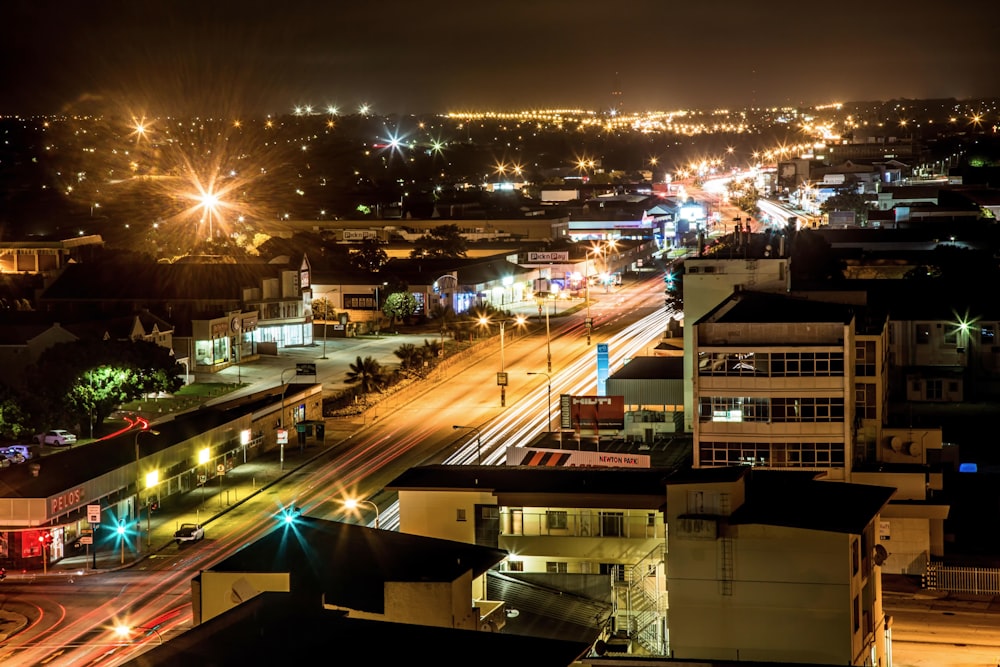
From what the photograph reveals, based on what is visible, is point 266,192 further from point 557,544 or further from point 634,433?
point 557,544

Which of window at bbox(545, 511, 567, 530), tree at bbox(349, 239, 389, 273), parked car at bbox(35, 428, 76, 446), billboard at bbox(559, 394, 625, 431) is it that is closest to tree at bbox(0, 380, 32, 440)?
parked car at bbox(35, 428, 76, 446)

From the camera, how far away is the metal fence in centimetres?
2506

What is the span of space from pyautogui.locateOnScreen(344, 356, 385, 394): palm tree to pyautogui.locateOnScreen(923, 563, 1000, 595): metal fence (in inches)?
867

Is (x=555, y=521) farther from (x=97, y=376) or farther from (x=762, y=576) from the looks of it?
(x=97, y=376)

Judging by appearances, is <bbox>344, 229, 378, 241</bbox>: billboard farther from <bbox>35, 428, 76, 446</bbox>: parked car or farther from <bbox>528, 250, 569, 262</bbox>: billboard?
<bbox>35, 428, 76, 446</bbox>: parked car

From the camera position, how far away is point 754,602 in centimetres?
1806

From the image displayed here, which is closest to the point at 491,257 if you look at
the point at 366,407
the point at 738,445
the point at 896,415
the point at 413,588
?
the point at 366,407

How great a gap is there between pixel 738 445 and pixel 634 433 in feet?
22.5

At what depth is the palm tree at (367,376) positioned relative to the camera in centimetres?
4425

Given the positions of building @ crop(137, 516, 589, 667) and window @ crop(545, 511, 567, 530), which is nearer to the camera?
building @ crop(137, 516, 589, 667)

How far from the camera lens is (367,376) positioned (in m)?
44.4

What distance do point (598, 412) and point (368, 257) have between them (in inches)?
1505

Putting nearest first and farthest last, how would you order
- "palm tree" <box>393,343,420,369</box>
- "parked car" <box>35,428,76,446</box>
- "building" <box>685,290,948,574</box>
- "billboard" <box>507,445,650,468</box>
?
"building" <box>685,290,948,574</box>, "billboard" <box>507,445,650,468</box>, "parked car" <box>35,428,76,446</box>, "palm tree" <box>393,343,420,369</box>

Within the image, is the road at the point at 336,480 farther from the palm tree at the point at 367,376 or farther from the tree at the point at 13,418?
the tree at the point at 13,418
